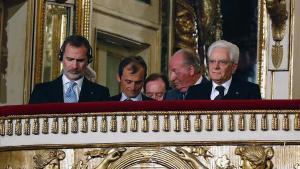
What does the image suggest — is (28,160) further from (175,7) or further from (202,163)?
(175,7)

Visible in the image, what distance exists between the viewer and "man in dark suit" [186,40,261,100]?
30.9 ft

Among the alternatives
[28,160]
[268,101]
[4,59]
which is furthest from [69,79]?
[4,59]

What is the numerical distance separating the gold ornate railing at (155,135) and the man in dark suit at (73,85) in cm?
51

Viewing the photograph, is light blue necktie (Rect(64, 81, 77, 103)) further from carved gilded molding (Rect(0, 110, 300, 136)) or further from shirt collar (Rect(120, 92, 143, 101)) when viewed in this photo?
carved gilded molding (Rect(0, 110, 300, 136))

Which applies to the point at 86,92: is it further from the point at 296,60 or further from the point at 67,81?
the point at 296,60

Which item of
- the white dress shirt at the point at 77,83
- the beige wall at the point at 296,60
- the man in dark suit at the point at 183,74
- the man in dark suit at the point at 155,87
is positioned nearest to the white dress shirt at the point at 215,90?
the man in dark suit at the point at 183,74

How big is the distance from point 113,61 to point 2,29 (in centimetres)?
90

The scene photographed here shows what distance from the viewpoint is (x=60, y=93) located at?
9.79 metres

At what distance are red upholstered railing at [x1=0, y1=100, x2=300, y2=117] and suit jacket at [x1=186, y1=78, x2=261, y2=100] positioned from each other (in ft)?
1.35

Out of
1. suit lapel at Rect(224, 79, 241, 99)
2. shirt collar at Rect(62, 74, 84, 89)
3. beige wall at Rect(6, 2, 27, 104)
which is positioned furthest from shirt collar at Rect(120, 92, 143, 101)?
beige wall at Rect(6, 2, 27, 104)

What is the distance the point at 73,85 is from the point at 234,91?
1035 mm

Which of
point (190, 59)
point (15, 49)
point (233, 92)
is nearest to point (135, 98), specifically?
point (190, 59)

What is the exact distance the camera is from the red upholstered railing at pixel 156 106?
29.3 feet

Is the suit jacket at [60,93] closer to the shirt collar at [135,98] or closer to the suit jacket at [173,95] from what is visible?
the shirt collar at [135,98]
